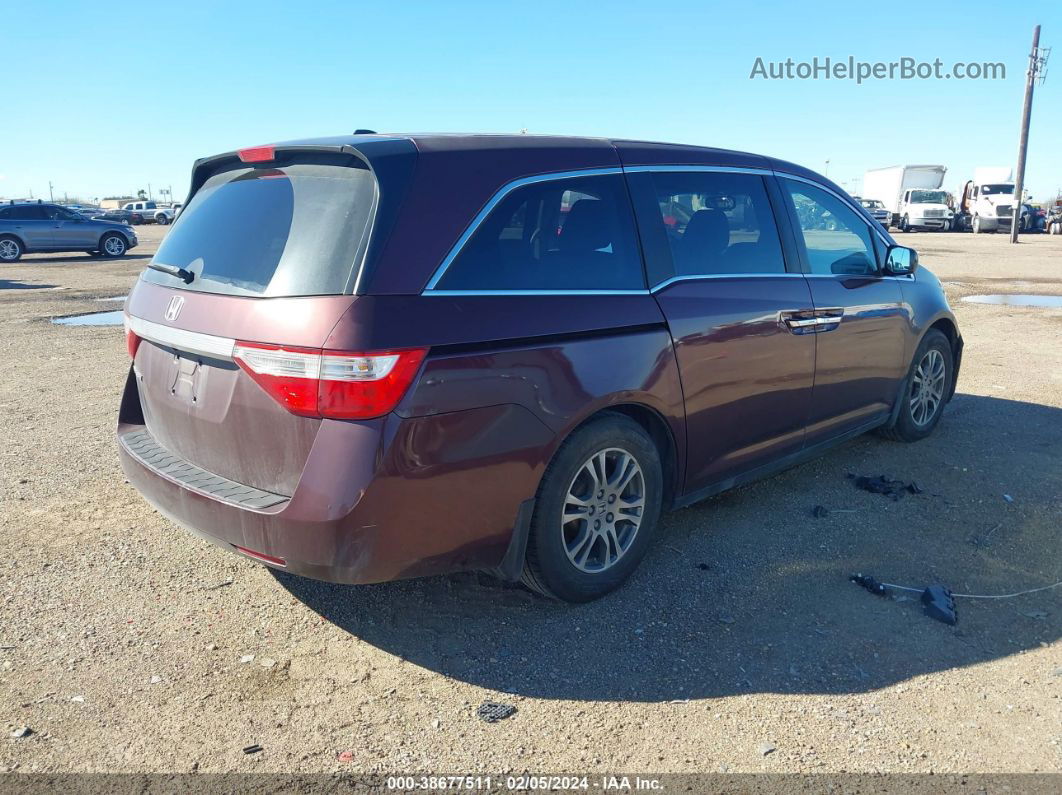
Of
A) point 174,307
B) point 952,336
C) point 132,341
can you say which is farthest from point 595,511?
point 952,336

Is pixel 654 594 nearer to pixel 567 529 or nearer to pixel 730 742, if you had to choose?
pixel 567 529

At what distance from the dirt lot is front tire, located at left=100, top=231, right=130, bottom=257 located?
23001 mm

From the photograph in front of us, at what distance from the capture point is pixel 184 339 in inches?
126

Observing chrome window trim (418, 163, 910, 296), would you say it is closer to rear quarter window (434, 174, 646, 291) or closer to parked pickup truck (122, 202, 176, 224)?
rear quarter window (434, 174, 646, 291)

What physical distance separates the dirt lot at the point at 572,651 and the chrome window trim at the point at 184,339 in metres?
1.13

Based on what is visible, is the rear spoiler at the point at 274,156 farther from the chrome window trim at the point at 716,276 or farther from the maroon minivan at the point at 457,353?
the chrome window trim at the point at 716,276

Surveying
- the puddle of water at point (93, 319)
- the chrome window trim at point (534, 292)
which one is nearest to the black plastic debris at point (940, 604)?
the chrome window trim at point (534, 292)

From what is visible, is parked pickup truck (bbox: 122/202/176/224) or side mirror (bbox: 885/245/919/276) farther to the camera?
parked pickup truck (bbox: 122/202/176/224)

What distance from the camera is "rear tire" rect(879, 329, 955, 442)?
564 centimetres

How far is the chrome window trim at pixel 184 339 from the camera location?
3.00 meters

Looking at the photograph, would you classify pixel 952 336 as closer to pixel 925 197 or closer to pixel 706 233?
pixel 706 233

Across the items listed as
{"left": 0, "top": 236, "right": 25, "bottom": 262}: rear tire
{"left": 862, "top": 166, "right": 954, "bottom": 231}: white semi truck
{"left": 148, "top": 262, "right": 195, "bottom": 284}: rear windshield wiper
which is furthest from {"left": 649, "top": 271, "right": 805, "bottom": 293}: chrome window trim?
{"left": 862, "top": 166, "right": 954, "bottom": 231}: white semi truck

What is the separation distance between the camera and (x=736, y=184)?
172 inches

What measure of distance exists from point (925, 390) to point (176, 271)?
4.80m
